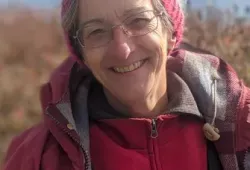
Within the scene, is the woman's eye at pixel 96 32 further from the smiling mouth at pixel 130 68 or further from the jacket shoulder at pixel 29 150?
the jacket shoulder at pixel 29 150

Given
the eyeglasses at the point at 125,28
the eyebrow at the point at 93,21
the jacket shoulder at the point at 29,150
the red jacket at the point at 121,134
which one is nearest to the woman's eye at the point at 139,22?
the eyeglasses at the point at 125,28

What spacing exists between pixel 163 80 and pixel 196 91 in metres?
0.16

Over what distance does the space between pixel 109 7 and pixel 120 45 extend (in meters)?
0.15

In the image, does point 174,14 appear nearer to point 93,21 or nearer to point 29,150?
point 93,21

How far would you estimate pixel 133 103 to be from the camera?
9.32 ft

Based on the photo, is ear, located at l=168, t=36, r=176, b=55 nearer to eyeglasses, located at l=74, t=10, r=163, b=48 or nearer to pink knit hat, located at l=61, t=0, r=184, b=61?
pink knit hat, located at l=61, t=0, r=184, b=61

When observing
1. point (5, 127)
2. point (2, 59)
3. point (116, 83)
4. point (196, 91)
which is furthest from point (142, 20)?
point (2, 59)

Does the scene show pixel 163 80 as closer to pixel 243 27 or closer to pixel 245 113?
pixel 245 113

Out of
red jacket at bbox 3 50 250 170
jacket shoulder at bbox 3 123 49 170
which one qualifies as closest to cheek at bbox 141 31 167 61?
red jacket at bbox 3 50 250 170

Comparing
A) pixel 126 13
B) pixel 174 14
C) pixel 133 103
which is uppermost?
pixel 126 13

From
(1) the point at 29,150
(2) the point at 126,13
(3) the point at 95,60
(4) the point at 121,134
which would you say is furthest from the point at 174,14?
(1) the point at 29,150

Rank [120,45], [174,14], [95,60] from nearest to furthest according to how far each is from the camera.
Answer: [120,45], [95,60], [174,14]

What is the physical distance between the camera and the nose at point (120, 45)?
8.69ft

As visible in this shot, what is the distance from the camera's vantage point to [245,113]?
2.85m
